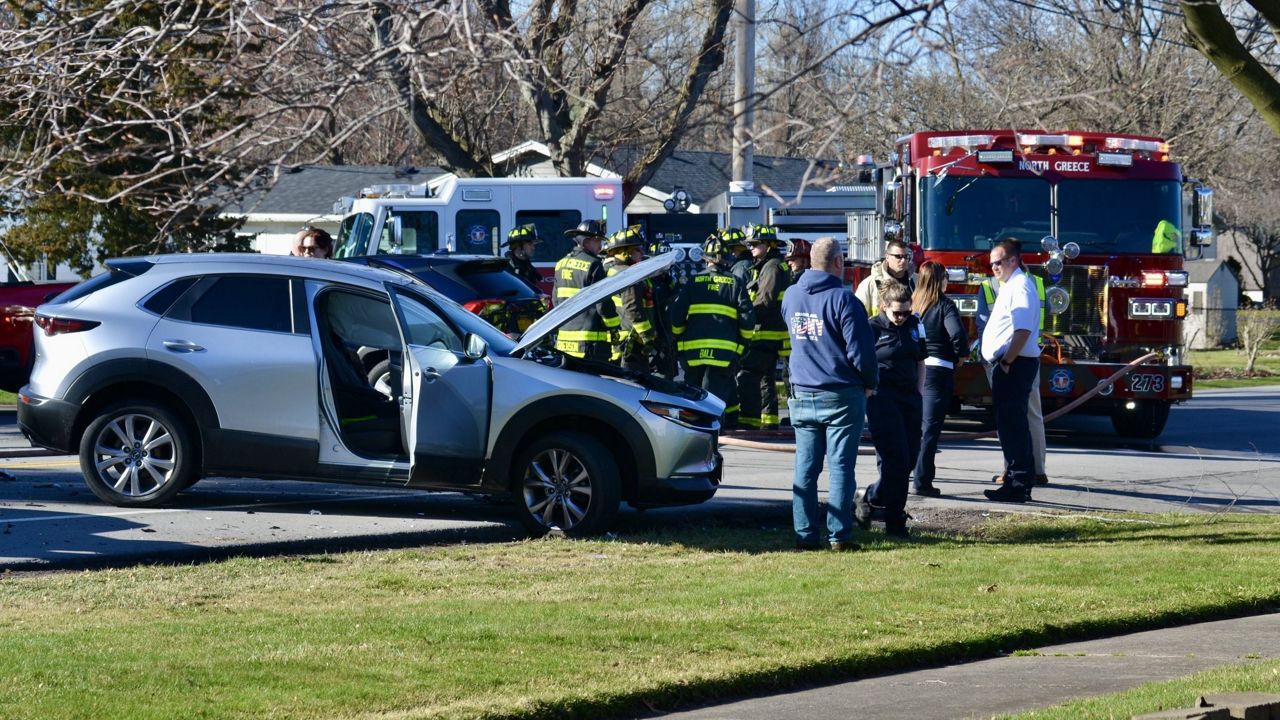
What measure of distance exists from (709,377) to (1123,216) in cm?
467

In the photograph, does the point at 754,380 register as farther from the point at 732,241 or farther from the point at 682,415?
the point at 682,415

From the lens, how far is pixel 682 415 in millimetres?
9852

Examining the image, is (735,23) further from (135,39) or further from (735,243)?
(735,243)

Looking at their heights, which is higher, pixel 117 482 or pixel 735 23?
pixel 735 23

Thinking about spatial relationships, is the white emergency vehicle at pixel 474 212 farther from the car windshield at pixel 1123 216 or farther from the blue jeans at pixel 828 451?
the blue jeans at pixel 828 451

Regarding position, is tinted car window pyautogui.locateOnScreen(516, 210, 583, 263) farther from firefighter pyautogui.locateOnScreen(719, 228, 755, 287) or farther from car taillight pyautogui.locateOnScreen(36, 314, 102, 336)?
car taillight pyautogui.locateOnScreen(36, 314, 102, 336)

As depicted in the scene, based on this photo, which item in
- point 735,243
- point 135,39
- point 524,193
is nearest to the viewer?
point 135,39

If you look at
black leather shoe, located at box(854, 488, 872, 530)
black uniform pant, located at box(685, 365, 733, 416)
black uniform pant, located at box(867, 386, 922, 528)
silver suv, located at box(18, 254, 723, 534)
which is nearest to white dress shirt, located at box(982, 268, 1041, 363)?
black uniform pant, located at box(867, 386, 922, 528)

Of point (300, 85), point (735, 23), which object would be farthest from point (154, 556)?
point (735, 23)

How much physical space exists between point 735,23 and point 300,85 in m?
1.74

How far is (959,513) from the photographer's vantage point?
11.1 meters

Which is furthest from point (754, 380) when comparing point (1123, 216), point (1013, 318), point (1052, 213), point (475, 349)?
point (475, 349)

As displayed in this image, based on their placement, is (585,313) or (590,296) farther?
(585,313)

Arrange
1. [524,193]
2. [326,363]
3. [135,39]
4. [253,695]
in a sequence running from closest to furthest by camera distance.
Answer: [253,695]
[135,39]
[326,363]
[524,193]
